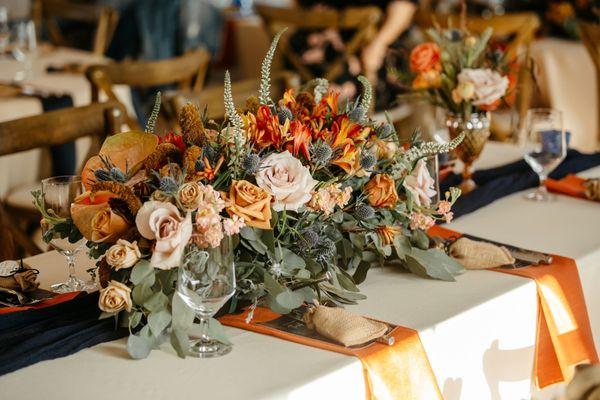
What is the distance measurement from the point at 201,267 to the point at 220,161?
17 centimetres

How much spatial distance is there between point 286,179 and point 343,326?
0.24 meters

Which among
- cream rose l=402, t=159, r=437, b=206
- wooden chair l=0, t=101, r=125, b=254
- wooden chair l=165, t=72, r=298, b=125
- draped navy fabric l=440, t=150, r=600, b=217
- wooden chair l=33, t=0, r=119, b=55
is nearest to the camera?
cream rose l=402, t=159, r=437, b=206

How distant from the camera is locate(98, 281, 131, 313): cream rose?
138cm

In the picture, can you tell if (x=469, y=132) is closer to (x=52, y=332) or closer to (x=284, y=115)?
(x=284, y=115)

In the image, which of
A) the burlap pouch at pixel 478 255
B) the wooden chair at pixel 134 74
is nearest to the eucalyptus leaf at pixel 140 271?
the burlap pouch at pixel 478 255

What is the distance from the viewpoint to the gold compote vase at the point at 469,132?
2283mm

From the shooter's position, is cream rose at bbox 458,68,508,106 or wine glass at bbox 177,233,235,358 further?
cream rose at bbox 458,68,508,106

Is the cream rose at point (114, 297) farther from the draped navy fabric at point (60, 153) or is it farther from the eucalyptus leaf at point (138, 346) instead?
the draped navy fabric at point (60, 153)

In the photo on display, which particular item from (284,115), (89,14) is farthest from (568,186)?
(89,14)

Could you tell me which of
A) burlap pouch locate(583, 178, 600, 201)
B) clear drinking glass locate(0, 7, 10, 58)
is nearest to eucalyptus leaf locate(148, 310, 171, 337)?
burlap pouch locate(583, 178, 600, 201)

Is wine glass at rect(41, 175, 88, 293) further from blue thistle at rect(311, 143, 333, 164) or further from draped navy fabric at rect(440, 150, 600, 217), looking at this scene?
draped navy fabric at rect(440, 150, 600, 217)

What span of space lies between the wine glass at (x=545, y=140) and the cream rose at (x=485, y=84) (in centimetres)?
10

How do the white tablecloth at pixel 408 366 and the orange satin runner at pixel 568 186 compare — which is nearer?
the white tablecloth at pixel 408 366

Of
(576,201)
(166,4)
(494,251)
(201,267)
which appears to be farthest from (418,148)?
(166,4)
